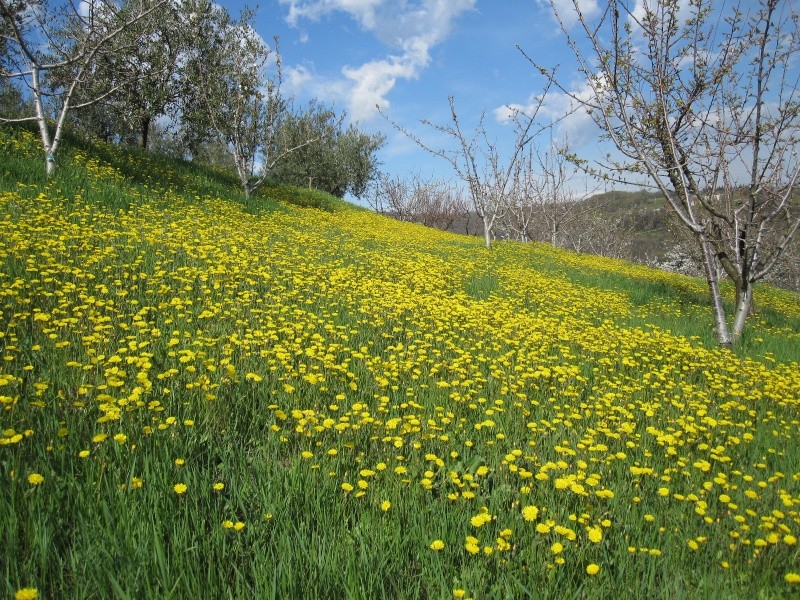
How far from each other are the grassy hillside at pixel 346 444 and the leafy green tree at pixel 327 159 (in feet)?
107

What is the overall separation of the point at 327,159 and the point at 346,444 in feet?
132

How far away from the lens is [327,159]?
133 ft

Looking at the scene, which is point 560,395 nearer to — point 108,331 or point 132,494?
point 132,494

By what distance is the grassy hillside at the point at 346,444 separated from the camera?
203 cm

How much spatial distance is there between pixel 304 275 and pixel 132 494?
597 centimetres

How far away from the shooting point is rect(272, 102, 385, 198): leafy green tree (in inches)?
1494

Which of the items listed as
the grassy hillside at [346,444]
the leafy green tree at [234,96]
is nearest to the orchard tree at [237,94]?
the leafy green tree at [234,96]

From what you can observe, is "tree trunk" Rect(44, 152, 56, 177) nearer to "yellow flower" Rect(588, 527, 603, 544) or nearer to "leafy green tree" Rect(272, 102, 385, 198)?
"yellow flower" Rect(588, 527, 603, 544)

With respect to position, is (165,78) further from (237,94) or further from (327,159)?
(327,159)

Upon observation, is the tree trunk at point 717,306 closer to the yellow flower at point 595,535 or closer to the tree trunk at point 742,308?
the tree trunk at point 742,308

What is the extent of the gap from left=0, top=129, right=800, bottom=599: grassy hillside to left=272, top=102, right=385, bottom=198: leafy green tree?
32.5 metres

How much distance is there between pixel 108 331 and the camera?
169 inches

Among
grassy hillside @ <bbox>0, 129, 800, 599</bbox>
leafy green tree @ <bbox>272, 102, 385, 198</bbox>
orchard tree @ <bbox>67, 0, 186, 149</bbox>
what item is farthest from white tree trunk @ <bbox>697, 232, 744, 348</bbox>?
leafy green tree @ <bbox>272, 102, 385, 198</bbox>

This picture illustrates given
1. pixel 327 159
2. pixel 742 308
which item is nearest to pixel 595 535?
pixel 742 308
